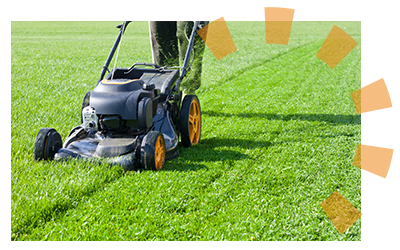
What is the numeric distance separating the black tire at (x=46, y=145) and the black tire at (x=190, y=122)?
1.36 meters

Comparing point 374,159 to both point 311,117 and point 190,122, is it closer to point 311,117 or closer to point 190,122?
point 311,117

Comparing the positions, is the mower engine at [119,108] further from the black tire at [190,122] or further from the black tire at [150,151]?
the black tire at [190,122]

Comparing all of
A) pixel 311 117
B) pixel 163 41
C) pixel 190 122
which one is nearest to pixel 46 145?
pixel 190 122

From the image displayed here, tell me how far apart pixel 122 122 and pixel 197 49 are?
2.74 meters

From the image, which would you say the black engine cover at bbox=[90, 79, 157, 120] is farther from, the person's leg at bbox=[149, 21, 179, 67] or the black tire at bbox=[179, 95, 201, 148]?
the person's leg at bbox=[149, 21, 179, 67]

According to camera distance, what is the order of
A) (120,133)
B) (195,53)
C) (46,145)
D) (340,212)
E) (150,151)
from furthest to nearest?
(195,53), (120,133), (46,145), (150,151), (340,212)

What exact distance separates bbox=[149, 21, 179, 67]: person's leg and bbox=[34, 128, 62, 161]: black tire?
7.92ft

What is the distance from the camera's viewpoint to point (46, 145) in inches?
153

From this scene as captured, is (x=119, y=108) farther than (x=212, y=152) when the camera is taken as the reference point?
No

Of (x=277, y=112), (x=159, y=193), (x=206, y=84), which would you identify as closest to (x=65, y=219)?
(x=159, y=193)

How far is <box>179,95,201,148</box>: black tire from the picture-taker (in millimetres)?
4508

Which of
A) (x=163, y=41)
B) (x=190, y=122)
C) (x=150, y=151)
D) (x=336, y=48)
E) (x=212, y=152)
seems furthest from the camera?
(x=336, y=48)

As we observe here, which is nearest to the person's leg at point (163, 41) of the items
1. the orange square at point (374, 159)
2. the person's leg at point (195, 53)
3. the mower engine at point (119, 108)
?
the person's leg at point (195, 53)

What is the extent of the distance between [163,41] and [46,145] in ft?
8.79
